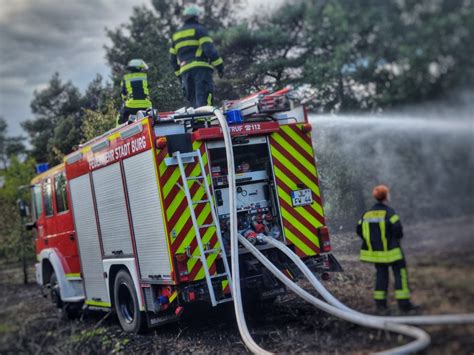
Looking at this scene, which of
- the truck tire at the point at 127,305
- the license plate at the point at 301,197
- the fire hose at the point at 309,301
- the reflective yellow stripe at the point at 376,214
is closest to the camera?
the fire hose at the point at 309,301

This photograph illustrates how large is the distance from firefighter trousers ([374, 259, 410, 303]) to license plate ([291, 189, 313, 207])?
1596 mm

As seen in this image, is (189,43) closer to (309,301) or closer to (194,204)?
(194,204)

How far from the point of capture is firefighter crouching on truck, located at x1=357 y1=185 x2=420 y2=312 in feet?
18.6

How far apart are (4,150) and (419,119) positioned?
76.4 feet

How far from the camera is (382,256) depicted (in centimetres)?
580

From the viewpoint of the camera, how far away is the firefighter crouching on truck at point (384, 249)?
568cm

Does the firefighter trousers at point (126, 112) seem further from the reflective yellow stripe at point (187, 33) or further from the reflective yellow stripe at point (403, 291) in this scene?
the reflective yellow stripe at point (403, 291)

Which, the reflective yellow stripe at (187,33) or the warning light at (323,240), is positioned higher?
the reflective yellow stripe at (187,33)

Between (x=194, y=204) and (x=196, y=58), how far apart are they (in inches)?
125

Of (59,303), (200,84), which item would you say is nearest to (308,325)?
(200,84)

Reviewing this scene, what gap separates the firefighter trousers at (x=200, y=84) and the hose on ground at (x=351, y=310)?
3014 millimetres

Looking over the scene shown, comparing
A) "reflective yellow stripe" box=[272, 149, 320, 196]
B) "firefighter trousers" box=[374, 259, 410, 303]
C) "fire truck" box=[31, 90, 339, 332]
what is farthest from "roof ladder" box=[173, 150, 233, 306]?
"firefighter trousers" box=[374, 259, 410, 303]

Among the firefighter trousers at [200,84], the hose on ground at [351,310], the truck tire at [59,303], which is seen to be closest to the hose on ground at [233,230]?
the hose on ground at [351,310]

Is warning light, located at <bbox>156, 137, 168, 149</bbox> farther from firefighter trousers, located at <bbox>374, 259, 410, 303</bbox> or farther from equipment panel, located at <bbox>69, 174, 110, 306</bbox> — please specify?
firefighter trousers, located at <bbox>374, 259, 410, 303</bbox>
